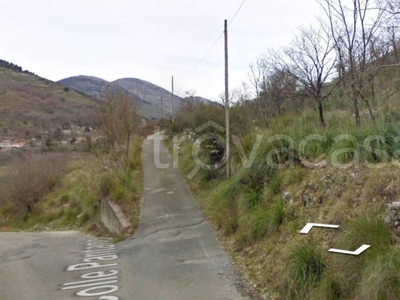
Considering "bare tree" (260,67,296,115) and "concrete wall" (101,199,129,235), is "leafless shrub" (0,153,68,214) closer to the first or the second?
"concrete wall" (101,199,129,235)

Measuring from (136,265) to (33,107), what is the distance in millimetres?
56633

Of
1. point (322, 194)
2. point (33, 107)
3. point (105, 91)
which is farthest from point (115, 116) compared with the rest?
point (33, 107)

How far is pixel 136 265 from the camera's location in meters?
6.66

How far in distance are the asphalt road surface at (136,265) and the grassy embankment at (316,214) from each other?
61cm

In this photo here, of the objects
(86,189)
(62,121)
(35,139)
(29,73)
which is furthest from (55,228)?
(29,73)

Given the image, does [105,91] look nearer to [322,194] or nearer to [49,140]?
[322,194]

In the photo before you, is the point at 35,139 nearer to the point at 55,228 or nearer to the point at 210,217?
the point at 55,228

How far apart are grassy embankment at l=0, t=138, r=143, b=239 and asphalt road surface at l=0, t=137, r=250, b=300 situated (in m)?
1.40

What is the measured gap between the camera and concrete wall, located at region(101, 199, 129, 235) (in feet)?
34.7

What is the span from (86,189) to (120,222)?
7883 mm

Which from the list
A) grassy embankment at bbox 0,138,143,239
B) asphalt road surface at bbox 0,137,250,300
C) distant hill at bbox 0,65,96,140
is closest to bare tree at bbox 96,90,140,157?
grassy embankment at bbox 0,138,143,239

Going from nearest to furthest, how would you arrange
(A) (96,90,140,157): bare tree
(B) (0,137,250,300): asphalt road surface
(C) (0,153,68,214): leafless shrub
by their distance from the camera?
(B) (0,137,250,300): asphalt road surface, (A) (96,90,140,157): bare tree, (C) (0,153,68,214): leafless shrub

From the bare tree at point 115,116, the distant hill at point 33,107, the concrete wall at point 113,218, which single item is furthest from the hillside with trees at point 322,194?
the distant hill at point 33,107

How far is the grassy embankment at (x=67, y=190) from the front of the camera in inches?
541
